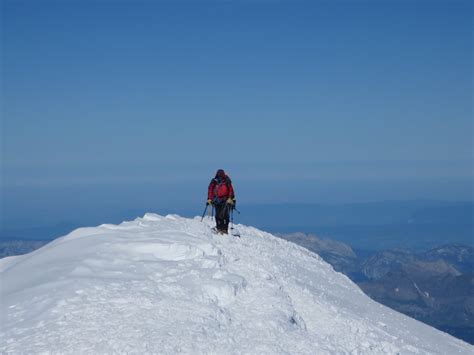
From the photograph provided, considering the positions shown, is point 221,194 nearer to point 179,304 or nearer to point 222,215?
point 222,215

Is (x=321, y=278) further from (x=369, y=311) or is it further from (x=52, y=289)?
(x=52, y=289)

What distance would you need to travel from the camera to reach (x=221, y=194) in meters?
24.9

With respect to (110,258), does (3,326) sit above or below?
below

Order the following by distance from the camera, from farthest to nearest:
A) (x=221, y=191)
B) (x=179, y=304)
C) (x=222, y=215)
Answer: (x=222, y=215) < (x=221, y=191) < (x=179, y=304)

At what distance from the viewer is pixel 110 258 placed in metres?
18.8

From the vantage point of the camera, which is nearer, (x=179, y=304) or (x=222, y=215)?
(x=179, y=304)

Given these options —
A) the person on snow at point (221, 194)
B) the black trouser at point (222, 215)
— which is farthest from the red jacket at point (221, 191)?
the black trouser at point (222, 215)

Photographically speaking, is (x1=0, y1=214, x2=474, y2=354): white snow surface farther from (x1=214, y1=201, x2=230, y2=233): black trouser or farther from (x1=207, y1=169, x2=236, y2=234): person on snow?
(x1=207, y1=169, x2=236, y2=234): person on snow

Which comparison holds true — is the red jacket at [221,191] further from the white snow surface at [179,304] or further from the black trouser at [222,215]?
the white snow surface at [179,304]

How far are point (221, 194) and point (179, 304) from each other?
33.7ft

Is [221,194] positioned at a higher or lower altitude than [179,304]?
higher

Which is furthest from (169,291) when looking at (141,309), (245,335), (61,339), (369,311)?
(369,311)

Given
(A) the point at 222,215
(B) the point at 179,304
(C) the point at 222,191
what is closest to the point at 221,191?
(C) the point at 222,191

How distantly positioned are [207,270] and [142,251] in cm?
321
